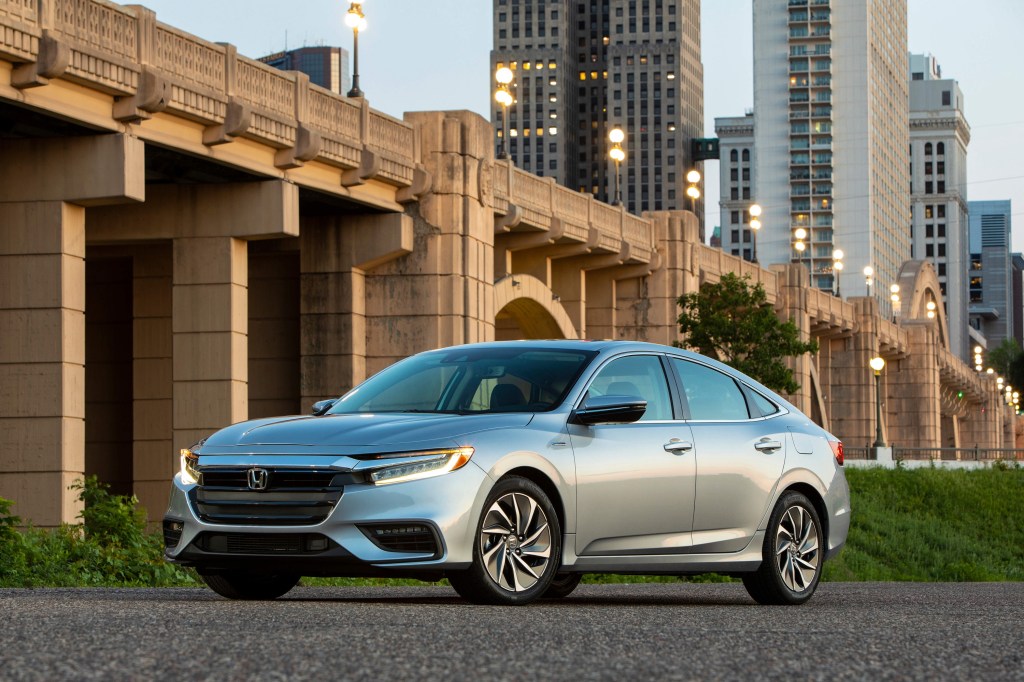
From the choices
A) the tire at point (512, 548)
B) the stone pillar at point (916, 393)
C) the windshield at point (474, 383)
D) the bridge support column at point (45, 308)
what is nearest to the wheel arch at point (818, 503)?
the windshield at point (474, 383)

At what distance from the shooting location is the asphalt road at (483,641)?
19.7 ft

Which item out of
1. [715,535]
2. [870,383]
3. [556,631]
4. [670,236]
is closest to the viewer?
[556,631]

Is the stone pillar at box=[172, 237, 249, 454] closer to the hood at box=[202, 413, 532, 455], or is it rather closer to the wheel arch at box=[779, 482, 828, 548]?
the wheel arch at box=[779, 482, 828, 548]

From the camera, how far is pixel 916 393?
9981 centimetres

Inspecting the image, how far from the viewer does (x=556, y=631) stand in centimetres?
754

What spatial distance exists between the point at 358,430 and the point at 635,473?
1745 mm

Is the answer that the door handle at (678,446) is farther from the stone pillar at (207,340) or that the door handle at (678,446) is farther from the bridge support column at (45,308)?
the stone pillar at (207,340)

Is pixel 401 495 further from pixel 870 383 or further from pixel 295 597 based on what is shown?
pixel 870 383

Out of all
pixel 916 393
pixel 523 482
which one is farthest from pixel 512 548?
pixel 916 393

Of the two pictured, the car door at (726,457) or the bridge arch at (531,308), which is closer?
the car door at (726,457)

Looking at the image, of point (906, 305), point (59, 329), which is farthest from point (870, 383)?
point (59, 329)

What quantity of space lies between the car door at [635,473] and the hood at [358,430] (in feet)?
1.70

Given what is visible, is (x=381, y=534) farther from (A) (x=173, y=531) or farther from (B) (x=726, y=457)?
(B) (x=726, y=457)

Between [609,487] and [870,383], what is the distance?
A: 253 ft
